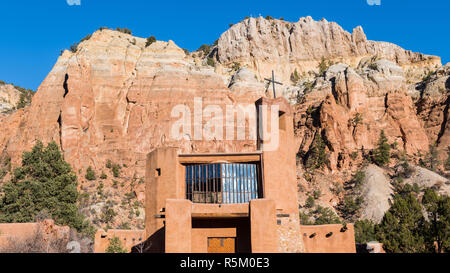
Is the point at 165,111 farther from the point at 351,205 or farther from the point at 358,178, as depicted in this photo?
the point at 351,205

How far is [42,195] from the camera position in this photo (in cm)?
3603

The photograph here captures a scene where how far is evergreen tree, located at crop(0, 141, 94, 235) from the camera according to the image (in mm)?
35281

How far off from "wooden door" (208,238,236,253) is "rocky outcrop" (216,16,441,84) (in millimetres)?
70021

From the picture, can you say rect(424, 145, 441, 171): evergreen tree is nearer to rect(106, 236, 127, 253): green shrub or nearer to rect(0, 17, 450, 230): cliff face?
rect(0, 17, 450, 230): cliff face

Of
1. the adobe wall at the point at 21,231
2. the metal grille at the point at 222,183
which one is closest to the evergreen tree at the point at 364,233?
the metal grille at the point at 222,183

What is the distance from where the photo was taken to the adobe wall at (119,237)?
27.5m

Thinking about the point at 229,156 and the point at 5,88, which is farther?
the point at 5,88

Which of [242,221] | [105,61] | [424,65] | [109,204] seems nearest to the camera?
[242,221]

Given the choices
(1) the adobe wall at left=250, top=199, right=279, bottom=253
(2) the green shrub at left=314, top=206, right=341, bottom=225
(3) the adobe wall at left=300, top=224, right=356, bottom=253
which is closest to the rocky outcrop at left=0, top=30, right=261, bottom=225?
(2) the green shrub at left=314, top=206, right=341, bottom=225

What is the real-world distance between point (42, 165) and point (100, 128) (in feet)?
97.5

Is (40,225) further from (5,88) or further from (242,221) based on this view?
(5,88)

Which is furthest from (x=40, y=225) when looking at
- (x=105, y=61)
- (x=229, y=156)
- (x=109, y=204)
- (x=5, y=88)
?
(x=5, y=88)

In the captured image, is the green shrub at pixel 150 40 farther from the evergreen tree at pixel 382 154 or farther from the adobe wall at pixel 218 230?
the adobe wall at pixel 218 230

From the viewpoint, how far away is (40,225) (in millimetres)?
26188
